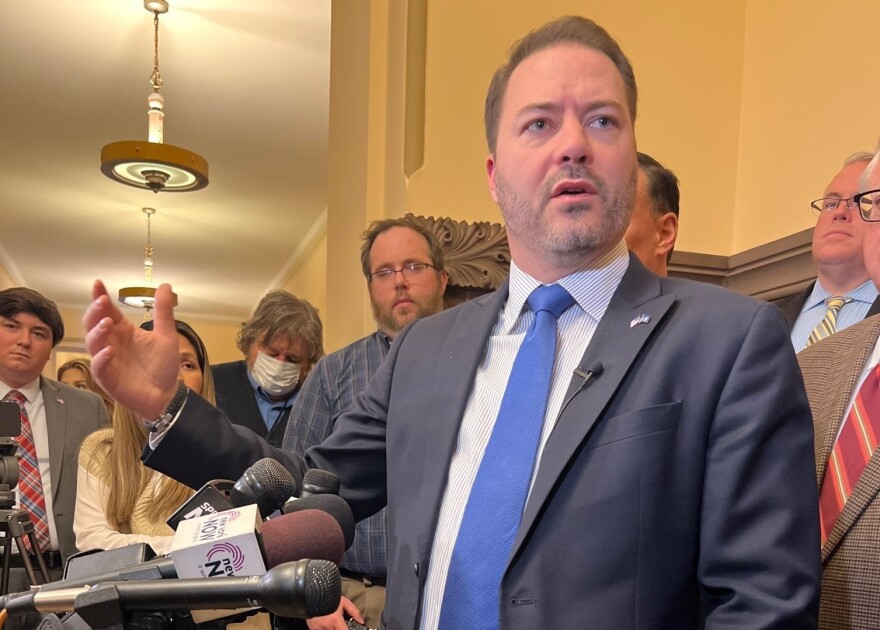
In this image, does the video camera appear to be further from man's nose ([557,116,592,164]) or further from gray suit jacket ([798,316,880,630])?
gray suit jacket ([798,316,880,630])

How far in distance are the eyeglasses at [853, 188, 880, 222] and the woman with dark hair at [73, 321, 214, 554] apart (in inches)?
70.8

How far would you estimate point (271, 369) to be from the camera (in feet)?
10.6

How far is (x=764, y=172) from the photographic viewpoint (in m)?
3.02

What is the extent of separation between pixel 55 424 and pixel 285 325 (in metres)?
1.14

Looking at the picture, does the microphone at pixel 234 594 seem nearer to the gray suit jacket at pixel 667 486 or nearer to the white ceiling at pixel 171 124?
the gray suit jacket at pixel 667 486

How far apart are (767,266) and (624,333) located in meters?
1.99

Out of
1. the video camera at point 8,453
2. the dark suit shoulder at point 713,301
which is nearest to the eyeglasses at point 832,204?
the dark suit shoulder at point 713,301

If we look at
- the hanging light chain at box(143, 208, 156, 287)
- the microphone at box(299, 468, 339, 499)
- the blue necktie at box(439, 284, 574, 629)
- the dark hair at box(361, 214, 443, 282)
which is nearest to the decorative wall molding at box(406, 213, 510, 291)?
the dark hair at box(361, 214, 443, 282)

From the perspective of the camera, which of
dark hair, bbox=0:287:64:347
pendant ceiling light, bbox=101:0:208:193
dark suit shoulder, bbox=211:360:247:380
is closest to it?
dark suit shoulder, bbox=211:360:247:380

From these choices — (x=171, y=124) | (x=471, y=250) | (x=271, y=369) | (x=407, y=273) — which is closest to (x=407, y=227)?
(x=407, y=273)

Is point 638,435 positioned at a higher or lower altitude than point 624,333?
lower

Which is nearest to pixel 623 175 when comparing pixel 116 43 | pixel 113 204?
pixel 116 43

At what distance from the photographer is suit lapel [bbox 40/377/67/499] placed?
340 centimetres

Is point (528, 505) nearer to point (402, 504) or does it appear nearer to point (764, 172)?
point (402, 504)
